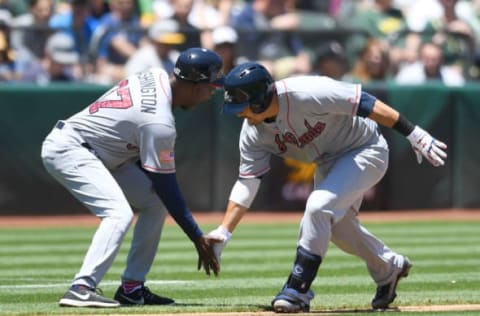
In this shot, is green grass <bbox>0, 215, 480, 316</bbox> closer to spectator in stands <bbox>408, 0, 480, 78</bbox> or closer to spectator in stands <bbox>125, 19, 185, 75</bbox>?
spectator in stands <bbox>125, 19, 185, 75</bbox>

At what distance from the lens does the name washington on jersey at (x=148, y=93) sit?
733 centimetres

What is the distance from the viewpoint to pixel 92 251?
7254 mm

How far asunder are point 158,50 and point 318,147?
25.1 feet

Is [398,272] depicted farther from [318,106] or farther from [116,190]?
[116,190]

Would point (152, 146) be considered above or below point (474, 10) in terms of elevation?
above

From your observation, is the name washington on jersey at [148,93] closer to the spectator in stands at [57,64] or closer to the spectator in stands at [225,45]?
the spectator in stands at [225,45]

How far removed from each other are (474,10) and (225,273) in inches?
395

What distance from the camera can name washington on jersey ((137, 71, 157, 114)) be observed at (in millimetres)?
7328

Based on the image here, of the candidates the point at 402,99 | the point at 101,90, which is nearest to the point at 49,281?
the point at 101,90

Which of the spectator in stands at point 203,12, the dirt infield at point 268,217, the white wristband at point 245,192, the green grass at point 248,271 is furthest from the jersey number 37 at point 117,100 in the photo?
the spectator in stands at point 203,12

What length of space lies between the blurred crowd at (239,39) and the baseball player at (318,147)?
7.11 meters

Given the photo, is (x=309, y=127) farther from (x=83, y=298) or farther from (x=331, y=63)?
(x=331, y=63)

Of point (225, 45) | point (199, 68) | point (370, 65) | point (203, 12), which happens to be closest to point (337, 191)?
point (199, 68)

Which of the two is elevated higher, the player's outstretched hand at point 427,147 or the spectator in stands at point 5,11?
the player's outstretched hand at point 427,147
